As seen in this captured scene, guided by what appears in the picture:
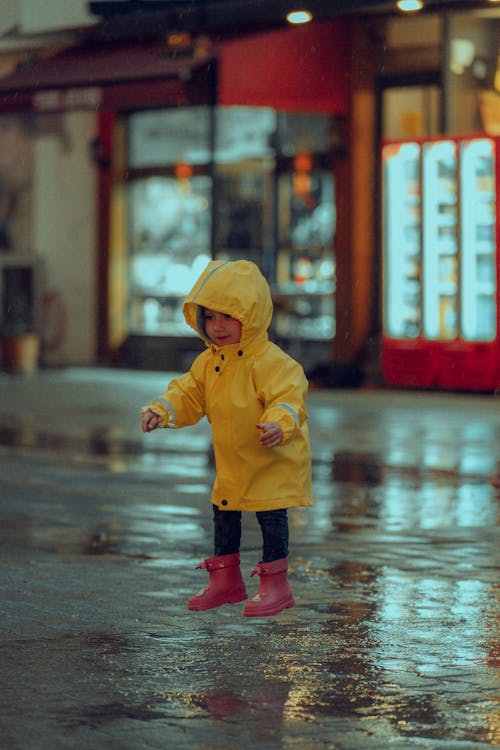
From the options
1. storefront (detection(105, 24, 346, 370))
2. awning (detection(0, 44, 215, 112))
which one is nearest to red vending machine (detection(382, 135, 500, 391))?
storefront (detection(105, 24, 346, 370))

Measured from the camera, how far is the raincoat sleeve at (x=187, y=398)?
747cm

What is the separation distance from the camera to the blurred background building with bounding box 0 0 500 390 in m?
21.4

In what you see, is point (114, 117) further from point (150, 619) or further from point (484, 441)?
point (150, 619)

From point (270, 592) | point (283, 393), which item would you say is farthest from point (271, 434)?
point (270, 592)

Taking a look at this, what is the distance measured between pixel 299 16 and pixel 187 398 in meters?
12.1

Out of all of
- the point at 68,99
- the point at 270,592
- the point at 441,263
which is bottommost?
the point at 270,592

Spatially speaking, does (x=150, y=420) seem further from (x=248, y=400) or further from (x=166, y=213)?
(x=166, y=213)

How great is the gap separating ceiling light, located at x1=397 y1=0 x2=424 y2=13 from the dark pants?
11283 mm

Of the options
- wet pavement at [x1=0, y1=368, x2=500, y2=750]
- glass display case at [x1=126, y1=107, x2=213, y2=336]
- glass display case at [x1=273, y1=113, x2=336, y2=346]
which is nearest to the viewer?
wet pavement at [x1=0, y1=368, x2=500, y2=750]

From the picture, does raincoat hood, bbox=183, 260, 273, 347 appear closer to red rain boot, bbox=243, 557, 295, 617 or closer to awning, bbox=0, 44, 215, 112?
red rain boot, bbox=243, 557, 295, 617

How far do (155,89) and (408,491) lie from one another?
446 inches

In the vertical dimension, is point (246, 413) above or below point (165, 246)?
below

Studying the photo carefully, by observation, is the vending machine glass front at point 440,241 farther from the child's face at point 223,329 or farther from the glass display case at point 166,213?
the child's face at point 223,329

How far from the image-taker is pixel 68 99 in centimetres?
2383
